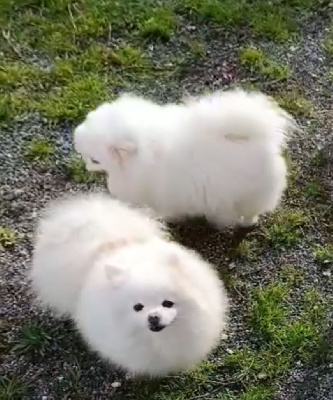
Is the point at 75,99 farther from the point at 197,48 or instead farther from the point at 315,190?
the point at 315,190

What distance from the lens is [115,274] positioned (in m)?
2.50

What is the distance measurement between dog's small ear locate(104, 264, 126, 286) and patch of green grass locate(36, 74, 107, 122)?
1240 millimetres

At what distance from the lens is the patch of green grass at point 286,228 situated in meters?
3.22

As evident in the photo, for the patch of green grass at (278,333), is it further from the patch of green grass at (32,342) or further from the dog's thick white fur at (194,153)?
the patch of green grass at (32,342)

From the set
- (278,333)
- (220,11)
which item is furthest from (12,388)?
(220,11)

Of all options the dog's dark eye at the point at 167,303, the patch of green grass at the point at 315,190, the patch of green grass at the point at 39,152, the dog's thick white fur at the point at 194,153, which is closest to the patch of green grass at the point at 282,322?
the dog's thick white fur at the point at 194,153

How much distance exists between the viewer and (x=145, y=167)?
297 centimetres

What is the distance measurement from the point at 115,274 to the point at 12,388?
1.88 feet

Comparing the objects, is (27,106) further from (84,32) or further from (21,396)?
(21,396)

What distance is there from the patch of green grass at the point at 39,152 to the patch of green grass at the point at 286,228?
0.93m

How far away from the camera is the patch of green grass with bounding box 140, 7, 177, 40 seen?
157 inches

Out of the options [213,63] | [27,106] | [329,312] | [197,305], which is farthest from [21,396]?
[213,63]

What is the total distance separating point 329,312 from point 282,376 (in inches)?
12.2

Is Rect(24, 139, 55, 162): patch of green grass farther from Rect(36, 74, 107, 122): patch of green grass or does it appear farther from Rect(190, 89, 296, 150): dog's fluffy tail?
Rect(190, 89, 296, 150): dog's fluffy tail
